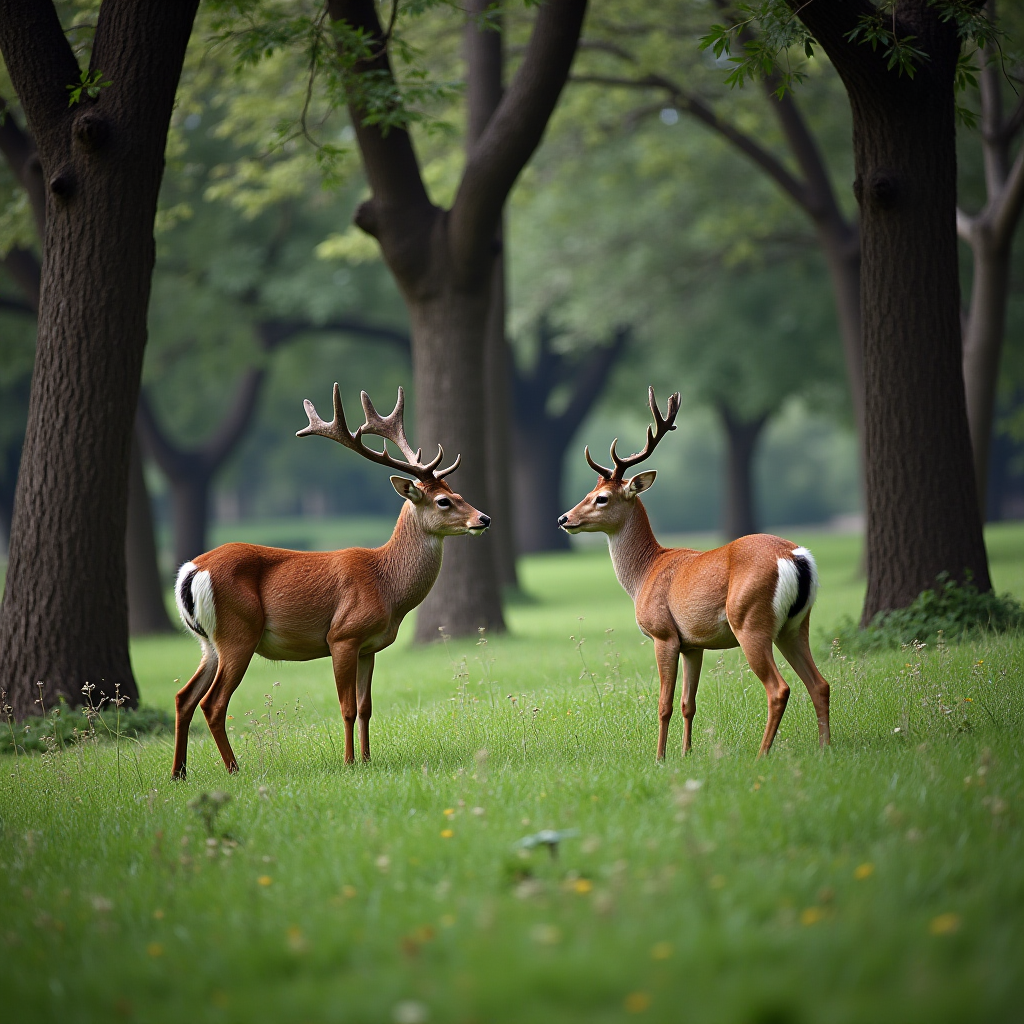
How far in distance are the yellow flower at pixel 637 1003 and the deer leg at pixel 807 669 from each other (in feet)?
9.97

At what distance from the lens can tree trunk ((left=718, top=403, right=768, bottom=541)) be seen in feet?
92.1

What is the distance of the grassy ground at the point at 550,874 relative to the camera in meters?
2.95

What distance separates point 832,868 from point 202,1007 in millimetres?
1996

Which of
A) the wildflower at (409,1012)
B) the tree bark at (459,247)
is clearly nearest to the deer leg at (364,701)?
the wildflower at (409,1012)

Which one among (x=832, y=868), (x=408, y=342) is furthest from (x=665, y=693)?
(x=408, y=342)

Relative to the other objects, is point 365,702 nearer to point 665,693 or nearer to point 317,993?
point 665,693

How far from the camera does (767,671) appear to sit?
17.9 feet

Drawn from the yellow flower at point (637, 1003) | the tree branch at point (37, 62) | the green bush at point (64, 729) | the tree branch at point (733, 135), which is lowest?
the green bush at point (64, 729)

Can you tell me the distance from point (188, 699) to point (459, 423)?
624cm

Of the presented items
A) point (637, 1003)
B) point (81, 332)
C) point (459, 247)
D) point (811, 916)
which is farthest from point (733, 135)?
point (637, 1003)

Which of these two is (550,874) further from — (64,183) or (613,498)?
(64,183)

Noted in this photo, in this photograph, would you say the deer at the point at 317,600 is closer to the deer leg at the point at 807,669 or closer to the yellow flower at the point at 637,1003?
the deer leg at the point at 807,669

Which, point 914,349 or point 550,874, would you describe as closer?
point 550,874

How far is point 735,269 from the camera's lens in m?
23.2
